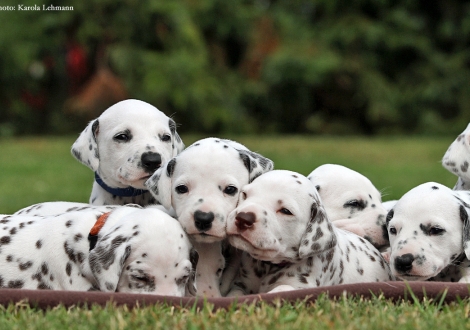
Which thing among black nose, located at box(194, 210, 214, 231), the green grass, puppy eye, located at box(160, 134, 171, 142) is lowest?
the green grass

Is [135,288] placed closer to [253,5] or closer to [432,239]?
[432,239]

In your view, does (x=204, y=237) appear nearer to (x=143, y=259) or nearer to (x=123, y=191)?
(x=143, y=259)

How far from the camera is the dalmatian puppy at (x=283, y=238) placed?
16.7 ft

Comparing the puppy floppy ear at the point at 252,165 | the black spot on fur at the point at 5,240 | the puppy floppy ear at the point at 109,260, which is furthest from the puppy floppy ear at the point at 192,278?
the black spot on fur at the point at 5,240

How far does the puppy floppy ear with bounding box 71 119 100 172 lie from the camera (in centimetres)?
651

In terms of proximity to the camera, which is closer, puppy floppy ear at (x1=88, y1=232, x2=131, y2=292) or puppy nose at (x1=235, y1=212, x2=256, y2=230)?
puppy floppy ear at (x1=88, y1=232, x2=131, y2=292)

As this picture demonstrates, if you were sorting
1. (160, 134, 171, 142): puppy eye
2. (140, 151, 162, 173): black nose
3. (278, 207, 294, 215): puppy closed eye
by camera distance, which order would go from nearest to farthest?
1. (278, 207, 294, 215): puppy closed eye
2. (140, 151, 162, 173): black nose
3. (160, 134, 171, 142): puppy eye

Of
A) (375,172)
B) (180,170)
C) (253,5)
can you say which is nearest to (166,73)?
(253,5)

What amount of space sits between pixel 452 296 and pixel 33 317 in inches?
112

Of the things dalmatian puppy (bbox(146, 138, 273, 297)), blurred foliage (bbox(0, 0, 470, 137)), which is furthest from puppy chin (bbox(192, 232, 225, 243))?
blurred foliage (bbox(0, 0, 470, 137))

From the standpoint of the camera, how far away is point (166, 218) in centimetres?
513

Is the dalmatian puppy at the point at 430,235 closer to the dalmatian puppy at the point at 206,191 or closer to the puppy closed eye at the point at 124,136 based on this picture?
the dalmatian puppy at the point at 206,191

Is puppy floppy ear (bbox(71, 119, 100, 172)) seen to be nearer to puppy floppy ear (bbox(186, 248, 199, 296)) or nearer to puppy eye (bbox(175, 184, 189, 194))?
puppy eye (bbox(175, 184, 189, 194))

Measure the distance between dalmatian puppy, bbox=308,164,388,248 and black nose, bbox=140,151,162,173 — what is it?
1.53 m
